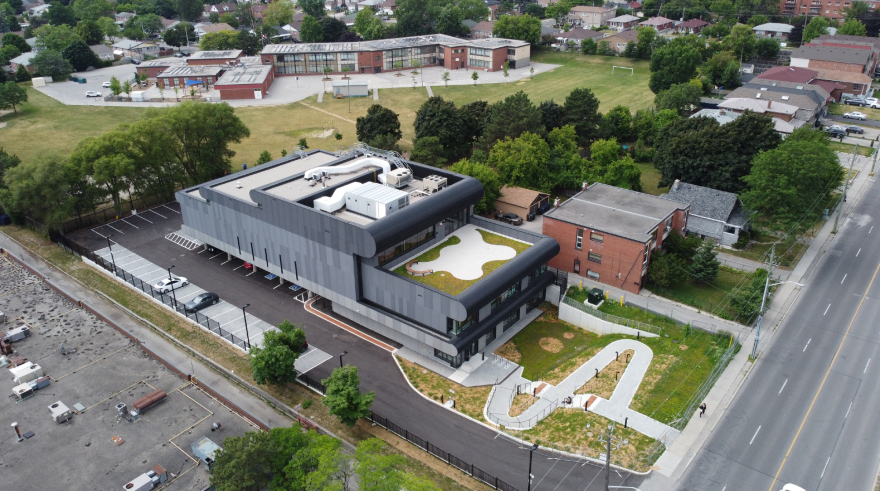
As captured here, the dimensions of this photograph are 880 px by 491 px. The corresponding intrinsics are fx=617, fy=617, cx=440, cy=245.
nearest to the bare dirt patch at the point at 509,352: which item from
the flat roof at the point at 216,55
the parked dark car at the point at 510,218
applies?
the parked dark car at the point at 510,218

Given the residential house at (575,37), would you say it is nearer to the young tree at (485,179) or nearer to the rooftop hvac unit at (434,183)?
the young tree at (485,179)

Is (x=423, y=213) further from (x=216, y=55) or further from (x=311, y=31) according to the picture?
(x=311, y=31)

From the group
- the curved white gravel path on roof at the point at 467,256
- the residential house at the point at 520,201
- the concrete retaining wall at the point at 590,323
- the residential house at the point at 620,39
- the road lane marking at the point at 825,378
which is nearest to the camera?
the road lane marking at the point at 825,378

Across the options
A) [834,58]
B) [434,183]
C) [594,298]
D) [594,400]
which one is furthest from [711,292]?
[834,58]

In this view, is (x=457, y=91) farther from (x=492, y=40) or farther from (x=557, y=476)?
(x=557, y=476)

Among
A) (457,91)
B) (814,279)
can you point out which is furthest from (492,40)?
(814,279)
